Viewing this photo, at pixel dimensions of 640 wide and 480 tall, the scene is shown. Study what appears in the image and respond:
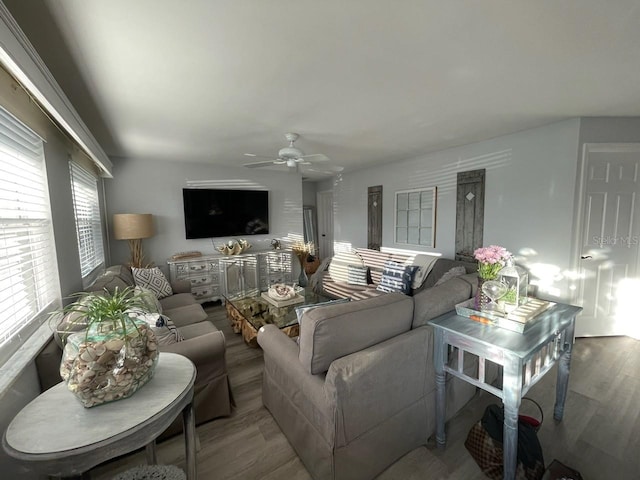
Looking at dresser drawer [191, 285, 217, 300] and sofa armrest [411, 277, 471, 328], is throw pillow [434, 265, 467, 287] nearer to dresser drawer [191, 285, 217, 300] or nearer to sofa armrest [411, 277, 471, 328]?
sofa armrest [411, 277, 471, 328]

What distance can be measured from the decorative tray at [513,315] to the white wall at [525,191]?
1464mm

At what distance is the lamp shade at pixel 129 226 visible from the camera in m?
3.47

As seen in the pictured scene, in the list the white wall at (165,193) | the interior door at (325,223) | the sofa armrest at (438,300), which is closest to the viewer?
the sofa armrest at (438,300)

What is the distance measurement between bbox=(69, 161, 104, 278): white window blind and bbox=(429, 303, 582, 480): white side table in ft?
10.5

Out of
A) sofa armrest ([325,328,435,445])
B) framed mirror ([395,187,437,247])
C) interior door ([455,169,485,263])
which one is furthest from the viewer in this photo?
framed mirror ([395,187,437,247])

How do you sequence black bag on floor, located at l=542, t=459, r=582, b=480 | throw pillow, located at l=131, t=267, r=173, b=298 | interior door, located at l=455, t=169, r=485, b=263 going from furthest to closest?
interior door, located at l=455, t=169, r=485, b=263, throw pillow, located at l=131, t=267, r=173, b=298, black bag on floor, located at l=542, t=459, r=582, b=480

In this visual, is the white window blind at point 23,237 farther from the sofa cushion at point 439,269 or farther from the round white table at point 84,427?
the sofa cushion at point 439,269

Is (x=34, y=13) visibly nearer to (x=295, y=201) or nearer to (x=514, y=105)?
(x=514, y=105)

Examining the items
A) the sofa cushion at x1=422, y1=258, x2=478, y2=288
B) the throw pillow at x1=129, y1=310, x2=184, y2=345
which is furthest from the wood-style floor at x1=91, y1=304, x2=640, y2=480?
the sofa cushion at x1=422, y1=258, x2=478, y2=288

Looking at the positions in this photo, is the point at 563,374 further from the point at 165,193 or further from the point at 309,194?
the point at 309,194

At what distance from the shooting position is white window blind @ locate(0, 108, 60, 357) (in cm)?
135

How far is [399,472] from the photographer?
146 centimetres

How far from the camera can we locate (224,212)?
4.64 m

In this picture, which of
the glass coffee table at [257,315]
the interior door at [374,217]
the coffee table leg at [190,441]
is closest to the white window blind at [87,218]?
the glass coffee table at [257,315]
